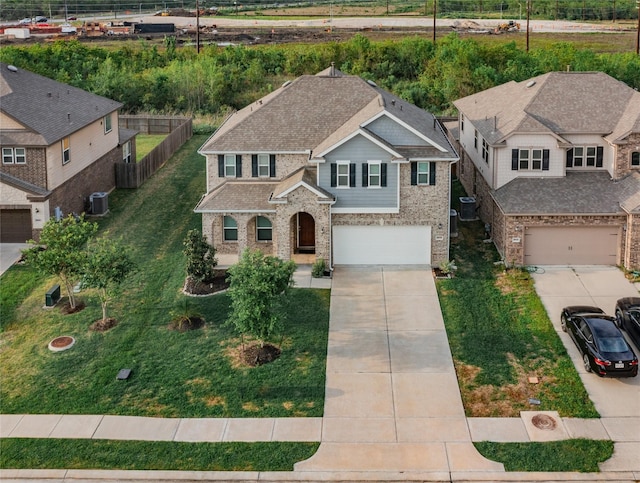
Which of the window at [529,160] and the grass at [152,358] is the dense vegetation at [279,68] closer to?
the window at [529,160]

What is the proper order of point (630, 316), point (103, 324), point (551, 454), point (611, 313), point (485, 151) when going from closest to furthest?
point (551, 454) → point (630, 316) → point (103, 324) → point (611, 313) → point (485, 151)

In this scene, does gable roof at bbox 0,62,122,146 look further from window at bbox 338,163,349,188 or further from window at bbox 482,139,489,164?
window at bbox 482,139,489,164

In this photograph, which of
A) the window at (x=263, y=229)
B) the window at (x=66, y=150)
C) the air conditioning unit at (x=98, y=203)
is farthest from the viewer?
the air conditioning unit at (x=98, y=203)

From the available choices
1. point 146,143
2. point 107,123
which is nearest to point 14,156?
point 107,123

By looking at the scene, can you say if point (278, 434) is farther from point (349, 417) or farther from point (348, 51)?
point (348, 51)

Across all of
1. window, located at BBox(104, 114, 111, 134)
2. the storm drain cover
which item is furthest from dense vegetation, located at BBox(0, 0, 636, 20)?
the storm drain cover

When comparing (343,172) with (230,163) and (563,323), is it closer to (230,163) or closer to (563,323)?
(230,163)

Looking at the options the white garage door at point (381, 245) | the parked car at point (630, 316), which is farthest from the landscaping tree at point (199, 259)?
the parked car at point (630, 316)
